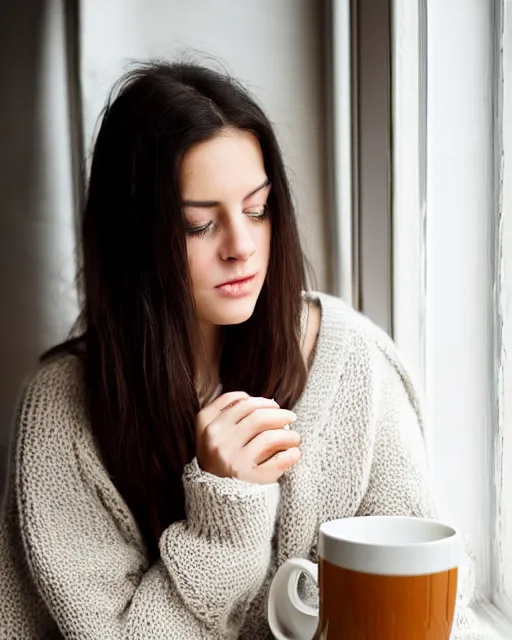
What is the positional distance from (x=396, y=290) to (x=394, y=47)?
27 centimetres

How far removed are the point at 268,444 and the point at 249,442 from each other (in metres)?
0.02

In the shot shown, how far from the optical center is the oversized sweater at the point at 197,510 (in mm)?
723

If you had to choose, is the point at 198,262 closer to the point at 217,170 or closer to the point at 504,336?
the point at 217,170

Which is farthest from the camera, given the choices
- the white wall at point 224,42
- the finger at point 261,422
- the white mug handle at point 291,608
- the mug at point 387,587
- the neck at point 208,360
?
the white wall at point 224,42

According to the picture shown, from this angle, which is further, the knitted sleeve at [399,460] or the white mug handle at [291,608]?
the knitted sleeve at [399,460]

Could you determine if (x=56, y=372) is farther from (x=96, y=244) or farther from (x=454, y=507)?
(x=454, y=507)

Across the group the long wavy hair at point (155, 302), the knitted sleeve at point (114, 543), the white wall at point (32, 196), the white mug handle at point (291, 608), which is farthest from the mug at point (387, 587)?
the white wall at point (32, 196)

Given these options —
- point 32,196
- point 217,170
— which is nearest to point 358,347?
point 217,170

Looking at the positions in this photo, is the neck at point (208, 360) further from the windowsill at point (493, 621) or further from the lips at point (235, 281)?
the windowsill at point (493, 621)

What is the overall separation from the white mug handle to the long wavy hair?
185mm

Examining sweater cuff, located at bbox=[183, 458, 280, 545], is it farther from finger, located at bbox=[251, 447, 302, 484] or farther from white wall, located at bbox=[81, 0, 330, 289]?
white wall, located at bbox=[81, 0, 330, 289]

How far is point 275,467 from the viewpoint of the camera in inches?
28.7

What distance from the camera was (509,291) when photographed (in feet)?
2.58

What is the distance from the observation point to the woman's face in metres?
0.74
